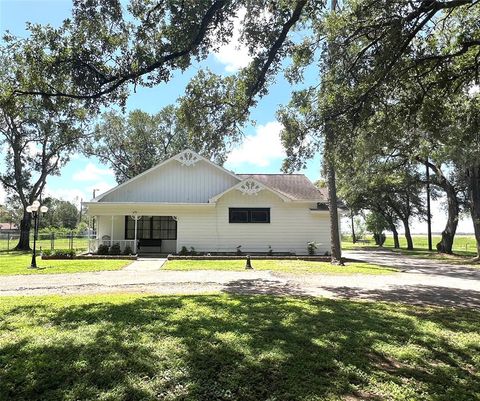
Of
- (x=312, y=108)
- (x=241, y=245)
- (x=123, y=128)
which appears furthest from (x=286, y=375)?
(x=123, y=128)

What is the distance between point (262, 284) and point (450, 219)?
80.2 ft

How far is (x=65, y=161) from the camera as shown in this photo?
122 feet

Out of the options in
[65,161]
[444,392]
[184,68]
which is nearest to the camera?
[444,392]

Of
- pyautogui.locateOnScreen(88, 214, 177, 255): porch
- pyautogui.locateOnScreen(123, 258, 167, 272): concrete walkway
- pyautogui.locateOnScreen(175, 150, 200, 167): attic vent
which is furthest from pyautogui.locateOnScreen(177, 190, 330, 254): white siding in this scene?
pyautogui.locateOnScreen(123, 258, 167, 272): concrete walkway

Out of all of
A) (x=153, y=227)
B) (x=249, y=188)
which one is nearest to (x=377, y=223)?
(x=249, y=188)

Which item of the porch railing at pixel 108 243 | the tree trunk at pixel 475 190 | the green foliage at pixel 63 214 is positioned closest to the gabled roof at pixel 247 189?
the porch railing at pixel 108 243

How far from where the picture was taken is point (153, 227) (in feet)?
81.6

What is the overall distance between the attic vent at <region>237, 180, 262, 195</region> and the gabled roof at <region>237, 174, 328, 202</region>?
964 mm

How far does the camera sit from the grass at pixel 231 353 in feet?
13.0

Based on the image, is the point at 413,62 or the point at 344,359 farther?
the point at 413,62

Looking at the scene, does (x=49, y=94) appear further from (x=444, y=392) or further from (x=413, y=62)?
(x=444, y=392)

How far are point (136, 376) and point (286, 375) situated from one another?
1.58 meters

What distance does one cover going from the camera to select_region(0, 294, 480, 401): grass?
13.0 feet

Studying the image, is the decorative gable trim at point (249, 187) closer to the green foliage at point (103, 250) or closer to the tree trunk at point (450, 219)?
the green foliage at point (103, 250)
